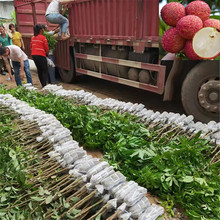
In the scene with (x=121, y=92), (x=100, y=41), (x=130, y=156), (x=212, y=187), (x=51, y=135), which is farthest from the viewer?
(x=121, y=92)

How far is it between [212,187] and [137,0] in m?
4.23

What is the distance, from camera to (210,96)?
4227mm

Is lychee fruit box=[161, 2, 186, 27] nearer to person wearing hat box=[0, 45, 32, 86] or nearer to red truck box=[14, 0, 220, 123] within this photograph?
red truck box=[14, 0, 220, 123]

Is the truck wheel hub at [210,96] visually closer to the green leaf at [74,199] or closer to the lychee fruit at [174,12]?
the lychee fruit at [174,12]

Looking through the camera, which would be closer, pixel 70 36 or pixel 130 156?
pixel 130 156

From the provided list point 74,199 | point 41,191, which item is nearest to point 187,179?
point 74,199

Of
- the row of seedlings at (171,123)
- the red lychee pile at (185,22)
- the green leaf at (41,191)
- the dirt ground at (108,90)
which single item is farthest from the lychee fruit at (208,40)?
the green leaf at (41,191)

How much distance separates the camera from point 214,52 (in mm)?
3799

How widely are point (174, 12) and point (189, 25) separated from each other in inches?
15.7

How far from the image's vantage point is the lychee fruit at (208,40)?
3.71m

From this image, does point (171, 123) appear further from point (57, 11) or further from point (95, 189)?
point (57, 11)

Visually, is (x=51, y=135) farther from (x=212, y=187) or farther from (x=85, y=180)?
(x=212, y=187)

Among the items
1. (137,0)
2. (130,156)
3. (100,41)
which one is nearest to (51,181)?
(130,156)

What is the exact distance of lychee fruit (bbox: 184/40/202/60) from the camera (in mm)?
3914
